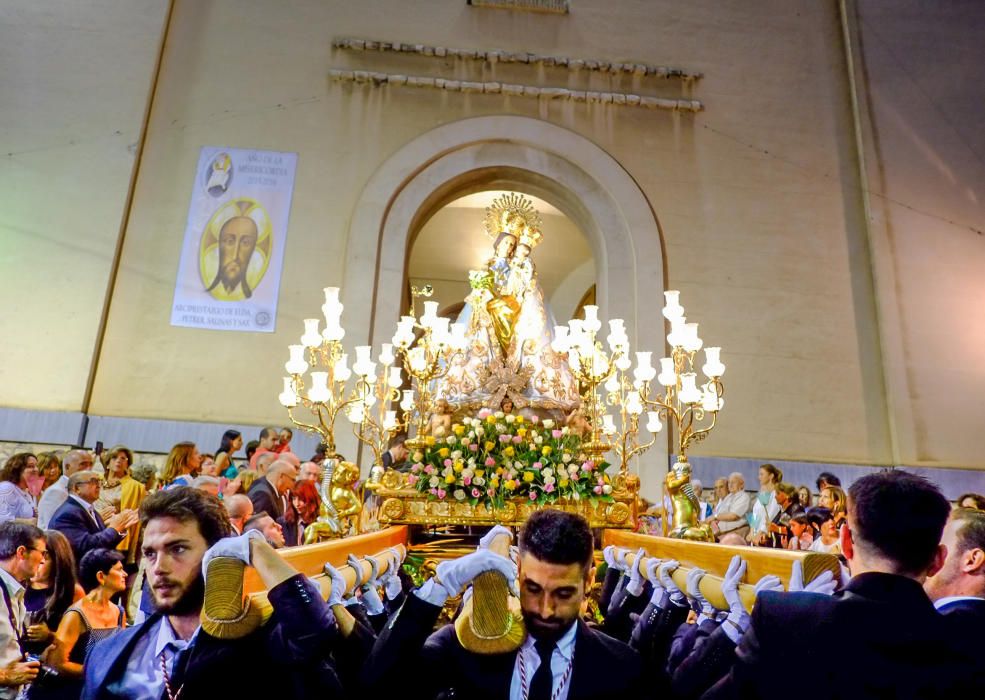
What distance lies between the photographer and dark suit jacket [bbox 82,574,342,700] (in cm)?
156

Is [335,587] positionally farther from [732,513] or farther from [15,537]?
[732,513]

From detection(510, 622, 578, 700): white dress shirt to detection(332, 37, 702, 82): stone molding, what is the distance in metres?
10.2

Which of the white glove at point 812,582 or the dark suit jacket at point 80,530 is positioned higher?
the white glove at point 812,582

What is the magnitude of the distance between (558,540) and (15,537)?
254 centimetres

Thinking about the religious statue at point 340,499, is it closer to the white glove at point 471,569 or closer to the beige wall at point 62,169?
the white glove at point 471,569

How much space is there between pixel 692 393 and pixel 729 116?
706 centimetres

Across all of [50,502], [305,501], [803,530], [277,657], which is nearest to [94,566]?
[50,502]

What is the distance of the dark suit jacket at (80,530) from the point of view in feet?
11.8

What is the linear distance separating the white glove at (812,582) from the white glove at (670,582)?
50 cm

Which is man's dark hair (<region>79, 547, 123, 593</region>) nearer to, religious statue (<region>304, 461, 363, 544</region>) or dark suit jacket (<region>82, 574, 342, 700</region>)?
religious statue (<region>304, 461, 363, 544</region>)

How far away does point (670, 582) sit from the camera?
2.22 meters

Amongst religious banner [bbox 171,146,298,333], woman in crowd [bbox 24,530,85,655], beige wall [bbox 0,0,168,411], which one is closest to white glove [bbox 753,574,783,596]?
woman in crowd [bbox 24,530,85,655]

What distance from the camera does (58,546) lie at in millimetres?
3127

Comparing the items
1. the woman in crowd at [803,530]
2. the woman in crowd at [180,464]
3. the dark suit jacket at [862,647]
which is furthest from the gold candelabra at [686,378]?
the woman in crowd at [180,464]
